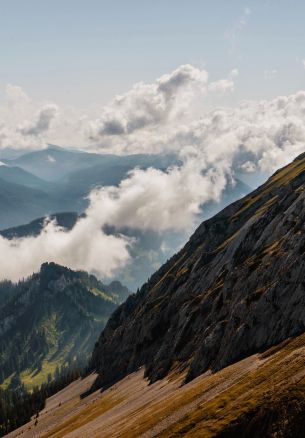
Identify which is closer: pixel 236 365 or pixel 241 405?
pixel 241 405

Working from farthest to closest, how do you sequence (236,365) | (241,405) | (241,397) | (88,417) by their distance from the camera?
(88,417) < (236,365) < (241,397) < (241,405)

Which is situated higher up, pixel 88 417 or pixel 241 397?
pixel 88 417

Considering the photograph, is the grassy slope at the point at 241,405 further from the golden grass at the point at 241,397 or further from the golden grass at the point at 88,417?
the golden grass at the point at 88,417

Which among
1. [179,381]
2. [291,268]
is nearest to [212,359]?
[179,381]

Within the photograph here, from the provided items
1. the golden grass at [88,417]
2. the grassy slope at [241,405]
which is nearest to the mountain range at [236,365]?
the grassy slope at [241,405]

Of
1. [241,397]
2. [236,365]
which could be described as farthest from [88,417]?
[241,397]

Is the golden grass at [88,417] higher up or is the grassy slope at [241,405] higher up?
the golden grass at [88,417]

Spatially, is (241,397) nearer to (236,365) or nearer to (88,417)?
(236,365)

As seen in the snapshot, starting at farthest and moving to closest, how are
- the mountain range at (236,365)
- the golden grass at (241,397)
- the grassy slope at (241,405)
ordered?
the golden grass at (241,397), the mountain range at (236,365), the grassy slope at (241,405)

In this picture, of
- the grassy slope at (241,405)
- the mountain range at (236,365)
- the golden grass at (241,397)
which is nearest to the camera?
the grassy slope at (241,405)

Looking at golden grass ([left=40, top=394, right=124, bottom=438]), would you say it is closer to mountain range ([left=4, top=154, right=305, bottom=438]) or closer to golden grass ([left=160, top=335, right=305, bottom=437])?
mountain range ([left=4, top=154, right=305, bottom=438])

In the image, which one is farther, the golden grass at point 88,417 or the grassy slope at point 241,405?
the golden grass at point 88,417

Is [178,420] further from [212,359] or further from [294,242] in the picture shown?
[294,242]

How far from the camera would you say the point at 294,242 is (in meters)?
140
